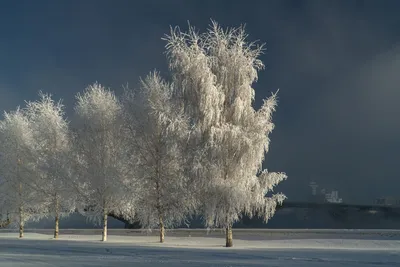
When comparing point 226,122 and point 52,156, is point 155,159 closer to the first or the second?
point 226,122

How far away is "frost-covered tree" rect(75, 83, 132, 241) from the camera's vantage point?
35.6 m

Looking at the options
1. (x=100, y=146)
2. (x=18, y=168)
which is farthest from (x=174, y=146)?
(x=18, y=168)

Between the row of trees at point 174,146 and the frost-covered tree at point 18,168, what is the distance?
3.73 ft

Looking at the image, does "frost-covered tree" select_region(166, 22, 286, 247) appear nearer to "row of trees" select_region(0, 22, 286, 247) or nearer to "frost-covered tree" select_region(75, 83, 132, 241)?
"row of trees" select_region(0, 22, 286, 247)

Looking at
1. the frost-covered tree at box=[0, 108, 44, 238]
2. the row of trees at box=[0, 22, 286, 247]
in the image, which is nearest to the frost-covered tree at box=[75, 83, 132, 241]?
the row of trees at box=[0, 22, 286, 247]

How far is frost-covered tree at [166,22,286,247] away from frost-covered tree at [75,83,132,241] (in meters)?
7.47

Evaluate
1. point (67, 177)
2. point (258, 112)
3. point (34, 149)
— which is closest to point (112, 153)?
point (67, 177)

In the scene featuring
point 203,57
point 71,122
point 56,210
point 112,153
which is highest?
point 203,57

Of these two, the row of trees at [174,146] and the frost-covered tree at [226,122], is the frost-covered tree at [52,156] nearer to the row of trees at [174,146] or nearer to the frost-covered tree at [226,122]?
the row of trees at [174,146]

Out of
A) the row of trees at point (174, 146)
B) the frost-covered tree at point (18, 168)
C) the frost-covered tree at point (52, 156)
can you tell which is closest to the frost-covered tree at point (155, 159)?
the row of trees at point (174, 146)

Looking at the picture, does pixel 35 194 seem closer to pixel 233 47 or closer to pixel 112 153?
pixel 112 153

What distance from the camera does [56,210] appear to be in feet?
137

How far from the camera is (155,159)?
108ft

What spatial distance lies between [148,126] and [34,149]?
1365 centimetres
